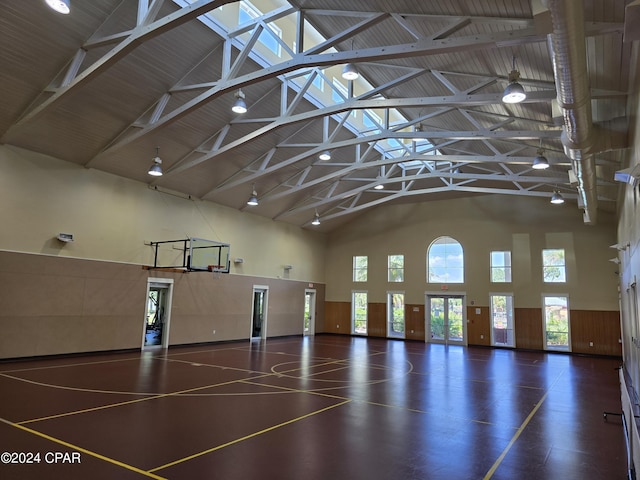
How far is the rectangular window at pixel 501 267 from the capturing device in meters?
18.0

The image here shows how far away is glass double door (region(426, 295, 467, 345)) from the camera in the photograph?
18.9m

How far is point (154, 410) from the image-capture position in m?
6.23

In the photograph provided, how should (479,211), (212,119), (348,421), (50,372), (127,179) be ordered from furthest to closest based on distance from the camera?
(479,211)
(127,179)
(212,119)
(50,372)
(348,421)

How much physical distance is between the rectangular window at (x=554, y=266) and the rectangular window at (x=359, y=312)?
8294mm

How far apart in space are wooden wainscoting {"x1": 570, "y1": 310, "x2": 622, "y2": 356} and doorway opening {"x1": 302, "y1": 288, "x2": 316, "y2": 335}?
11548 mm

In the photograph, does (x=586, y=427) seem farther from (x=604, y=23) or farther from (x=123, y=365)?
(x=123, y=365)

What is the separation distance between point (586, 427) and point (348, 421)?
346cm

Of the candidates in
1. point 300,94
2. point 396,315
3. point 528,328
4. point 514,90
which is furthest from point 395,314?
point 514,90

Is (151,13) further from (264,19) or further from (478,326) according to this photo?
(478,326)

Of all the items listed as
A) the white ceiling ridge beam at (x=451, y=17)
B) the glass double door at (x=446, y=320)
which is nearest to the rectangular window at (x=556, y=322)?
the glass double door at (x=446, y=320)

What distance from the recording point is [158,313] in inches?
593

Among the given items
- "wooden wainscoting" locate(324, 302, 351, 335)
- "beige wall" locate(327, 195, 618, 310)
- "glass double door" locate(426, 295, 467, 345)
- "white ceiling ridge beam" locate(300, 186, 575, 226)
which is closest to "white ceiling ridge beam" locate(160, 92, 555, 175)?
"white ceiling ridge beam" locate(300, 186, 575, 226)

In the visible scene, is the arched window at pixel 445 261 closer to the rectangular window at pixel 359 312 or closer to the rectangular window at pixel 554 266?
the rectangular window at pixel 554 266

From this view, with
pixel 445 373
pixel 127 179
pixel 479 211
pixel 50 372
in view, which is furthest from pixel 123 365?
pixel 479 211
